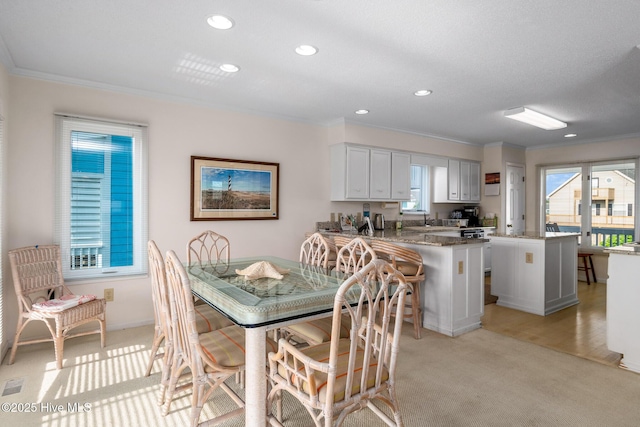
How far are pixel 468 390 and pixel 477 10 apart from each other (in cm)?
235

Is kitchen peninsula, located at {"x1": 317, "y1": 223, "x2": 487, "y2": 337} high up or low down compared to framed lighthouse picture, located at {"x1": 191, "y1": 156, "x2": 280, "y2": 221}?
down

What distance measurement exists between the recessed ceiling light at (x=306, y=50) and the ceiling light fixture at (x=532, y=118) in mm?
2614

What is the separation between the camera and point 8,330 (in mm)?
2998

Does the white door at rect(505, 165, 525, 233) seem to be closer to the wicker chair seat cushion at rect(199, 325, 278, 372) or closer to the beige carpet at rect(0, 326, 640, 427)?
the beige carpet at rect(0, 326, 640, 427)

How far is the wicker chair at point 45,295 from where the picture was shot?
2.69 m

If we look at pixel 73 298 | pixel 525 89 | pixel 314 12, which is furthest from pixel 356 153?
pixel 73 298

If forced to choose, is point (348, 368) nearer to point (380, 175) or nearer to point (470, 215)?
point (380, 175)

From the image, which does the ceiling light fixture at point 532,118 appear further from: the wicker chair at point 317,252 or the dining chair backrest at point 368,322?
the dining chair backrest at point 368,322

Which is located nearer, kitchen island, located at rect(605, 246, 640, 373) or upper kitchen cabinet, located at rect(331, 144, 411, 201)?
kitchen island, located at rect(605, 246, 640, 373)

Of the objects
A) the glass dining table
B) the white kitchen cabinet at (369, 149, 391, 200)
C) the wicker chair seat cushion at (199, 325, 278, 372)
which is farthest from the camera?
the white kitchen cabinet at (369, 149, 391, 200)

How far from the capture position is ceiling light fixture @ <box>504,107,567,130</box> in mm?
4043

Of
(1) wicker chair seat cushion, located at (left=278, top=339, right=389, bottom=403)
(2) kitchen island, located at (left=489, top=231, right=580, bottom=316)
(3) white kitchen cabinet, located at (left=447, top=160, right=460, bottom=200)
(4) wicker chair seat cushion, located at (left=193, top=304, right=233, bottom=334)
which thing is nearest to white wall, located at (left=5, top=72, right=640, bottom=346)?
(3) white kitchen cabinet, located at (left=447, top=160, right=460, bottom=200)

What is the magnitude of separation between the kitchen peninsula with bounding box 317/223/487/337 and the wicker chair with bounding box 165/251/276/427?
6.69 feet

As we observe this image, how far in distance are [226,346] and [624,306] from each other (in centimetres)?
296
